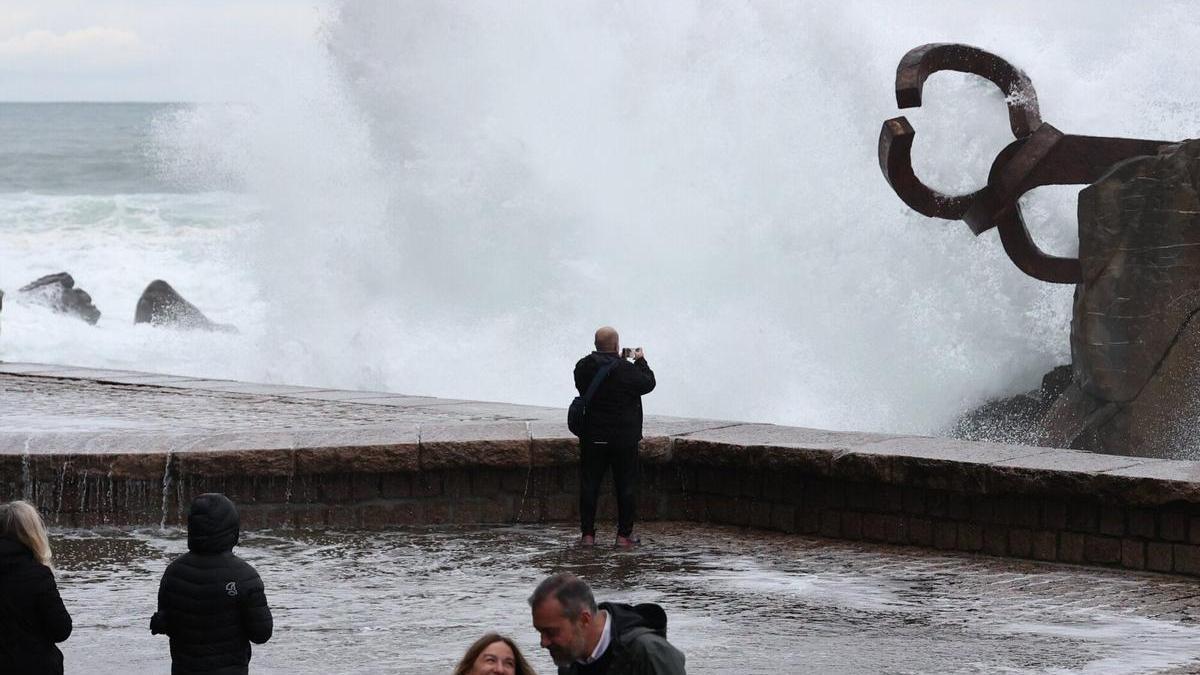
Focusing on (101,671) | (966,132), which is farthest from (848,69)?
(101,671)

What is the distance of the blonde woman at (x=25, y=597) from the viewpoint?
427cm

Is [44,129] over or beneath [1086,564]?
over

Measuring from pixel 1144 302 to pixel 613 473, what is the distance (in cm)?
414

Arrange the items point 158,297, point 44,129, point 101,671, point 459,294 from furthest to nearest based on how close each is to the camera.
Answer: point 44,129
point 158,297
point 459,294
point 101,671

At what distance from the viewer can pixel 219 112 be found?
88.4ft

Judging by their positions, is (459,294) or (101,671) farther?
(459,294)

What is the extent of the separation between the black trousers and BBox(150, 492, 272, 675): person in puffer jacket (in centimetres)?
345

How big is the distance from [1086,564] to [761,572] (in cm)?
140

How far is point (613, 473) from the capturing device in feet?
25.2

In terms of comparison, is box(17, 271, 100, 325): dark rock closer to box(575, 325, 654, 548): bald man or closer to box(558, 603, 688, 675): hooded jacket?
box(575, 325, 654, 548): bald man

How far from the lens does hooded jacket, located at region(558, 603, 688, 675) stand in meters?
2.93

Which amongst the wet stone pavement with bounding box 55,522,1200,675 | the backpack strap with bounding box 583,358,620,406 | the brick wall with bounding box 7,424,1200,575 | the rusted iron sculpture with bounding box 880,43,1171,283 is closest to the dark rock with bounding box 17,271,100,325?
the rusted iron sculpture with bounding box 880,43,1171,283

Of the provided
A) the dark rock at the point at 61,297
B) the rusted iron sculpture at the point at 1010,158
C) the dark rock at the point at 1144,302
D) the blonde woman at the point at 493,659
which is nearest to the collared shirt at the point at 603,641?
the blonde woman at the point at 493,659

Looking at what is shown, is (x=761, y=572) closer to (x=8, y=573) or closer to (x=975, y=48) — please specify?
(x=8, y=573)
